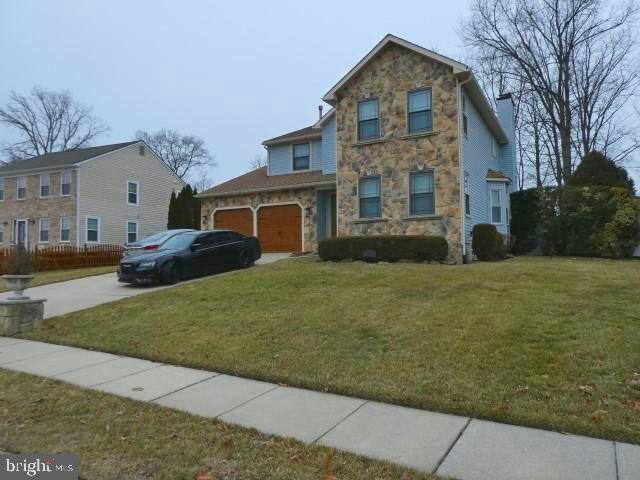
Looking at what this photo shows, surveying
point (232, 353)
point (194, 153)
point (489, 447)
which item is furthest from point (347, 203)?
point (194, 153)

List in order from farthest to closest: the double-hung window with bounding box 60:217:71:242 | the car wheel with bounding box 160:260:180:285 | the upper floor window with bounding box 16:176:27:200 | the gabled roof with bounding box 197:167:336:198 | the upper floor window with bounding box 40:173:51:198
A: the upper floor window with bounding box 16:176:27:200 → the upper floor window with bounding box 40:173:51:198 → the double-hung window with bounding box 60:217:71:242 → the gabled roof with bounding box 197:167:336:198 → the car wheel with bounding box 160:260:180:285

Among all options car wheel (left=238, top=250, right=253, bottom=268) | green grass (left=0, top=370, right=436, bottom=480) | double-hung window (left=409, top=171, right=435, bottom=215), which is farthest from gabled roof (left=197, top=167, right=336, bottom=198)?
green grass (left=0, top=370, right=436, bottom=480)

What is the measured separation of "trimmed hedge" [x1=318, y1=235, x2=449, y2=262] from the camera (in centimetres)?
1330

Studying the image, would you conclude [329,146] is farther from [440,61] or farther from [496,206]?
[496,206]

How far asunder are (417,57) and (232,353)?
1274 centimetres

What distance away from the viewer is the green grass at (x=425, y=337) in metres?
4.05

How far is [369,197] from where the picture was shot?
51.2ft

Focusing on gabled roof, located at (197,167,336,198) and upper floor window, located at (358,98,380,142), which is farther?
gabled roof, located at (197,167,336,198)

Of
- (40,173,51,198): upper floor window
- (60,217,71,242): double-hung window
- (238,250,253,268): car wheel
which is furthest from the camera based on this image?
(40,173,51,198): upper floor window

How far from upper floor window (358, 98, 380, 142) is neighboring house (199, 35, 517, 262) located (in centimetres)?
4

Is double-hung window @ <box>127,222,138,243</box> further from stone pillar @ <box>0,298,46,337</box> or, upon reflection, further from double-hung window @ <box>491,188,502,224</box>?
double-hung window @ <box>491,188,502,224</box>

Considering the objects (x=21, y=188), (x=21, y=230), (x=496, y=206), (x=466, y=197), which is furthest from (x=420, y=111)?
(x=21, y=188)

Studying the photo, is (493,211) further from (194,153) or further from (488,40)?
(194,153)

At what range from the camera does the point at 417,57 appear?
14805mm
